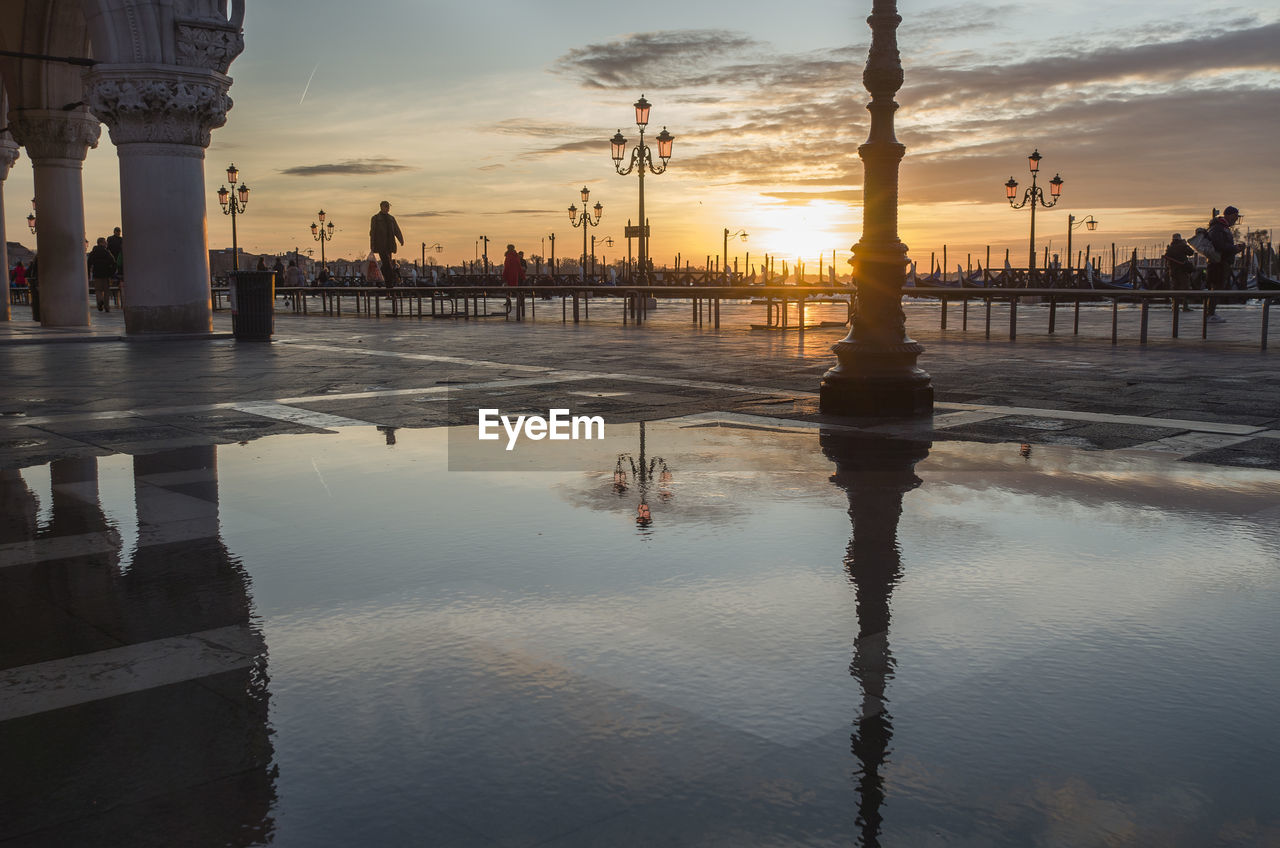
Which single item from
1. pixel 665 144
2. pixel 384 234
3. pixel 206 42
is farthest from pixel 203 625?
pixel 665 144

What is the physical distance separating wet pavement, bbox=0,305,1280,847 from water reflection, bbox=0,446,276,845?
0.04 feet

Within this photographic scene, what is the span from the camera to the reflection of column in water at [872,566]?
2.25m

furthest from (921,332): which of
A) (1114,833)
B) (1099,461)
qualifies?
(1114,833)

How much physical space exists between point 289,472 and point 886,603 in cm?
335

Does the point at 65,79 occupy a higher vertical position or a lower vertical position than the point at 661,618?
higher

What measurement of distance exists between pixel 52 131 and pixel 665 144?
17.4 meters

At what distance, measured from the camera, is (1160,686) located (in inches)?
106

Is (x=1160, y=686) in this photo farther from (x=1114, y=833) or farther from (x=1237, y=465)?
(x=1237, y=465)

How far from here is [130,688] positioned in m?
2.71

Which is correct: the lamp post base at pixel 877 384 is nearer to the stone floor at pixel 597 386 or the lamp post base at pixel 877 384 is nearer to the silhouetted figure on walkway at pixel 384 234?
the stone floor at pixel 597 386

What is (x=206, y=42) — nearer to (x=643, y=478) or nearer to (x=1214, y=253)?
(x=643, y=478)

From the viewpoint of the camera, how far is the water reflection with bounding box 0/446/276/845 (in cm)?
209

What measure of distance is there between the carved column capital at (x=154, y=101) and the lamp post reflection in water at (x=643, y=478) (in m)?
13.1

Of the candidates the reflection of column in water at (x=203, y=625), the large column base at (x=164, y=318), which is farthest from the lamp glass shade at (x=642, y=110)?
the reflection of column in water at (x=203, y=625)
